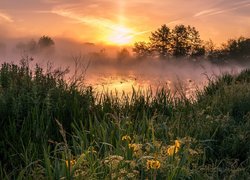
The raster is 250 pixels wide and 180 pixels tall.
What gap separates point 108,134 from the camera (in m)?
6.09

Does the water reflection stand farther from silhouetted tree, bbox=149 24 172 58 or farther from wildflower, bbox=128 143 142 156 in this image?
silhouetted tree, bbox=149 24 172 58

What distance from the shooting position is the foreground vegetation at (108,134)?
4668 millimetres

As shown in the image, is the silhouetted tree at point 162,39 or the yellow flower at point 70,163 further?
the silhouetted tree at point 162,39

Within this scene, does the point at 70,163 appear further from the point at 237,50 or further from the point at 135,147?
the point at 237,50

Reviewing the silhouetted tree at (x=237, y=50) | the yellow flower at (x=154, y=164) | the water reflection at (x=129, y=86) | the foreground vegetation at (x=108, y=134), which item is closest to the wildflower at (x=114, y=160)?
the foreground vegetation at (x=108, y=134)

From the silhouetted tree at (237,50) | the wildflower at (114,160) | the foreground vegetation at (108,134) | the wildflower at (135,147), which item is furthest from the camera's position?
the silhouetted tree at (237,50)

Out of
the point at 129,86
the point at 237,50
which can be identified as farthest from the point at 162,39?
the point at 129,86

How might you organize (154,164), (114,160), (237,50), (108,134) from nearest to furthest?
(154,164), (114,160), (108,134), (237,50)

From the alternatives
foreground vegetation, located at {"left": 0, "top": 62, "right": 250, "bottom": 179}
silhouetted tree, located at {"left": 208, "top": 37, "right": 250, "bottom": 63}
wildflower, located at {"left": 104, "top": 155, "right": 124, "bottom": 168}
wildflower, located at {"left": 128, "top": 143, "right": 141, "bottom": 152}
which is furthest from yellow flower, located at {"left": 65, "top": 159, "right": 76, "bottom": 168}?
silhouetted tree, located at {"left": 208, "top": 37, "right": 250, "bottom": 63}

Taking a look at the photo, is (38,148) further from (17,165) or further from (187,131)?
(187,131)

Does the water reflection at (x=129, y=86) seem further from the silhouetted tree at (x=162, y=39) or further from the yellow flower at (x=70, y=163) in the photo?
the silhouetted tree at (x=162, y=39)

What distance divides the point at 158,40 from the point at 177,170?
55835mm

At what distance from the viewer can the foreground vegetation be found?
4.67 meters

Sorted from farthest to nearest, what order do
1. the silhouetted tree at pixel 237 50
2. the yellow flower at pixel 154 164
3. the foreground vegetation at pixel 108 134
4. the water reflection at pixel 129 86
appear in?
the silhouetted tree at pixel 237 50, the water reflection at pixel 129 86, the foreground vegetation at pixel 108 134, the yellow flower at pixel 154 164
